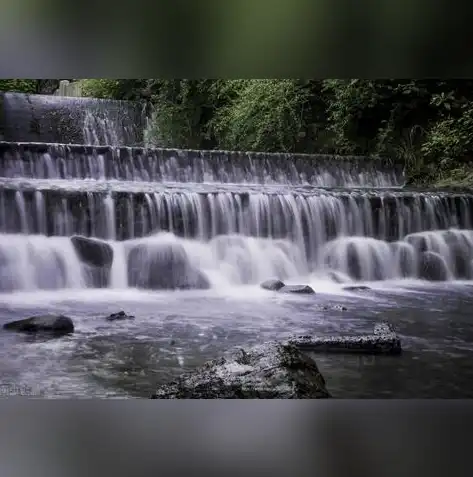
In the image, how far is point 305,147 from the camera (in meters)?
3.85

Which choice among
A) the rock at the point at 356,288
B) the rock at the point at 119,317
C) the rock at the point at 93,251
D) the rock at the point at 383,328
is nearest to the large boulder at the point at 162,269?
the rock at the point at 93,251

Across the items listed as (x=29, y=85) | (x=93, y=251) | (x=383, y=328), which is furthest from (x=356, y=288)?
(x=29, y=85)

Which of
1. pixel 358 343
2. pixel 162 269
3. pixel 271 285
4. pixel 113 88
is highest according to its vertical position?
pixel 113 88

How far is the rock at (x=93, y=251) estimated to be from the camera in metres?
3.59

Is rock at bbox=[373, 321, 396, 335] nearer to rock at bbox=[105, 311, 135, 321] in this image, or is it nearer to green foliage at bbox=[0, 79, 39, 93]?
rock at bbox=[105, 311, 135, 321]

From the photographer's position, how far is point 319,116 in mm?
3684

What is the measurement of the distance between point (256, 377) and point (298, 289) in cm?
51

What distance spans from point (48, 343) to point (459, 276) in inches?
86.0

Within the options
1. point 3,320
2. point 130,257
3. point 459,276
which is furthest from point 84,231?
point 459,276

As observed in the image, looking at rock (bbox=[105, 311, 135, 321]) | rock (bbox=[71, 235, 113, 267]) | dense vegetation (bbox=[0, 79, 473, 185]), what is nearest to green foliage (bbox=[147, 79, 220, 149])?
dense vegetation (bbox=[0, 79, 473, 185])

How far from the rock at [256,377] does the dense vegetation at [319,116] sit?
1.12 meters

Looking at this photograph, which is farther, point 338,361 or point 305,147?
point 305,147

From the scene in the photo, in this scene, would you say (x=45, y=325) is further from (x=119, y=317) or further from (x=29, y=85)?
(x=29, y=85)
